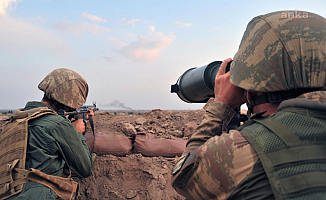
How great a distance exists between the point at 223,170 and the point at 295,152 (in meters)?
0.24

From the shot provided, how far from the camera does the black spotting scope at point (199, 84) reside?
1.53m

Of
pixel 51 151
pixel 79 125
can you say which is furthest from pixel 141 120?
pixel 51 151

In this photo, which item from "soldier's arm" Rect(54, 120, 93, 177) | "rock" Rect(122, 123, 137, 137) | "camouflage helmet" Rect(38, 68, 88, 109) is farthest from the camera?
"rock" Rect(122, 123, 137, 137)

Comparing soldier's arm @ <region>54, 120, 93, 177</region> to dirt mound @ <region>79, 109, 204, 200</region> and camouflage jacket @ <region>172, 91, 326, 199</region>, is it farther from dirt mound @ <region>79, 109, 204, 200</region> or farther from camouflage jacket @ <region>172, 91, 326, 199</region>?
camouflage jacket @ <region>172, 91, 326, 199</region>

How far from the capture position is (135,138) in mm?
3291

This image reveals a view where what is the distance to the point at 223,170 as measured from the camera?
816 mm

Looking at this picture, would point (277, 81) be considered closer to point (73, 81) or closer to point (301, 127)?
point (301, 127)

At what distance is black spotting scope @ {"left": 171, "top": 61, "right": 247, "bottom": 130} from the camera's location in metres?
1.53

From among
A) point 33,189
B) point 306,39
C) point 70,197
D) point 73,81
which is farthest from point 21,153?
point 306,39

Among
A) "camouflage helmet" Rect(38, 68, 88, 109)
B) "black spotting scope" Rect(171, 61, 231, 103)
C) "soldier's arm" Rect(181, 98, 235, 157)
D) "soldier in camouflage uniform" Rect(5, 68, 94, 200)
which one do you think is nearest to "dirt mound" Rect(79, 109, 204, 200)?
"soldier in camouflage uniform" Rect(5, 68, 94, 200)

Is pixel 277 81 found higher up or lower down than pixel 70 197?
higher up

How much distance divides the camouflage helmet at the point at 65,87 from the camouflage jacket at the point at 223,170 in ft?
6.23

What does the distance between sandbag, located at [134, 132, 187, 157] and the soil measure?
7cm

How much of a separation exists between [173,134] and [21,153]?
6.53 feet
